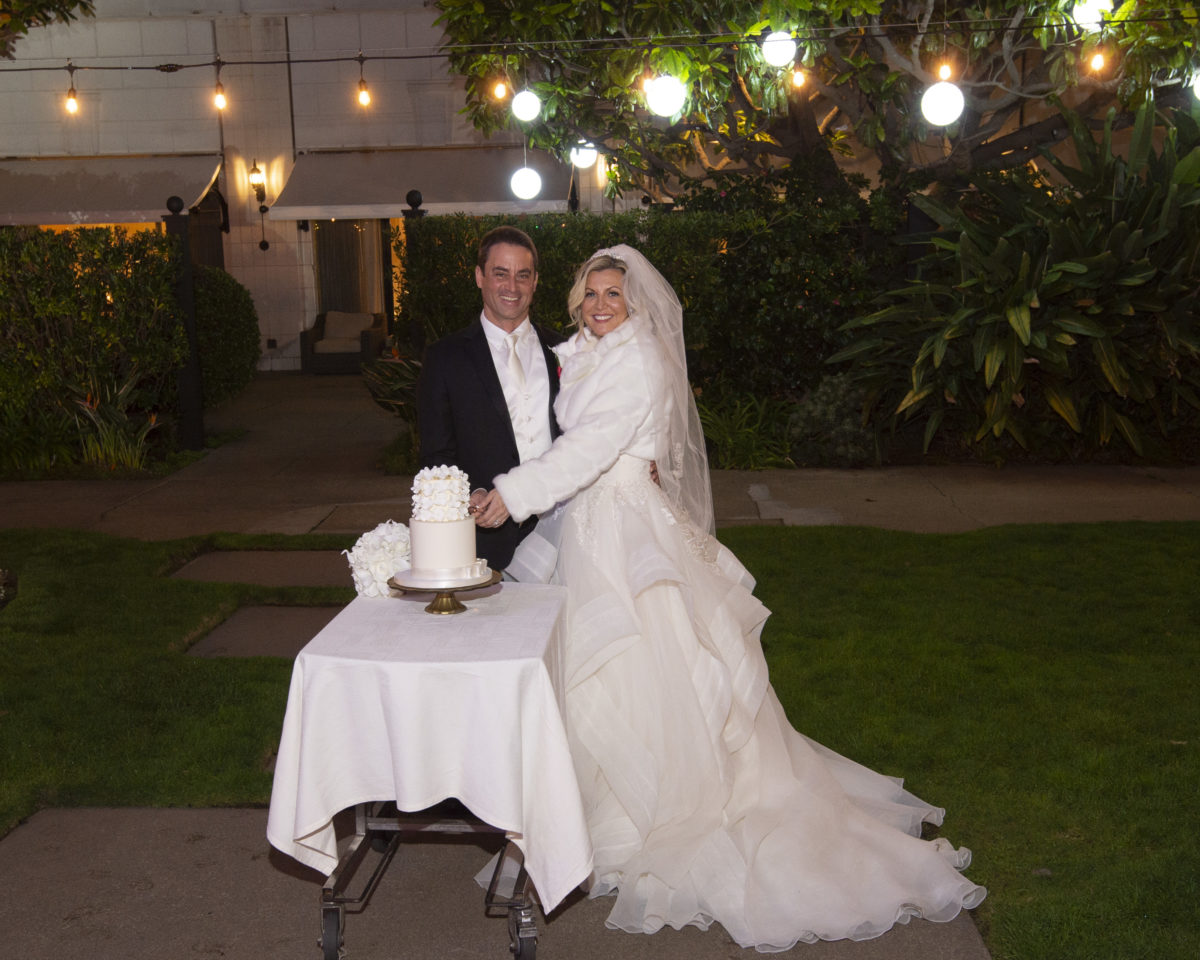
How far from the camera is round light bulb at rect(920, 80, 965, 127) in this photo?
381 inches

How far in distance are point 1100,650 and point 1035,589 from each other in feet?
3.35

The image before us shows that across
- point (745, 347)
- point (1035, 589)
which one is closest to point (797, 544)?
point (1035, 589)

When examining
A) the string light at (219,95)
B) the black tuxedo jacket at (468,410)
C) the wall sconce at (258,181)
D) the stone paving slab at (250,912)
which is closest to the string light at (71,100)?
the string light at (219,95)

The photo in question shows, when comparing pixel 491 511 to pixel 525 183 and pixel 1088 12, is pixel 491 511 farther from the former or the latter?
pixel 525 183

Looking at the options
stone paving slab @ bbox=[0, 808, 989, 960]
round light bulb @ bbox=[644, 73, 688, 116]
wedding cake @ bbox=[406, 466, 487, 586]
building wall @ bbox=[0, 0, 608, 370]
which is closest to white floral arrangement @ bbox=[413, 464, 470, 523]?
wedding cake @ bbox=[406, 466, 487, 586]

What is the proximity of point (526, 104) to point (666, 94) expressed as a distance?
79.0 inches

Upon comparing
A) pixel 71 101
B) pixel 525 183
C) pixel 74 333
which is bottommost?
pixel 74 333

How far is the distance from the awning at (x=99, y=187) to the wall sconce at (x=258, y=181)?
0.54m

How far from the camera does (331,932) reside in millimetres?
3408

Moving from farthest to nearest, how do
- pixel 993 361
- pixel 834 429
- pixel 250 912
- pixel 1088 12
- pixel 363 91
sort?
pixel 363 91 → pixel 834 429 → pixel 1088 12 → pixel 993 361 → pixel 250 912

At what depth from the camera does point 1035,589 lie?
702cm

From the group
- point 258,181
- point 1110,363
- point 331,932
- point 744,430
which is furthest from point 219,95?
point 331,932

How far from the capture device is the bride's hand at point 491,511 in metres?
3.74

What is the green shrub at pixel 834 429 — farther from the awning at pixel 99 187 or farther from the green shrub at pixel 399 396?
the awning at pixel 99 187
